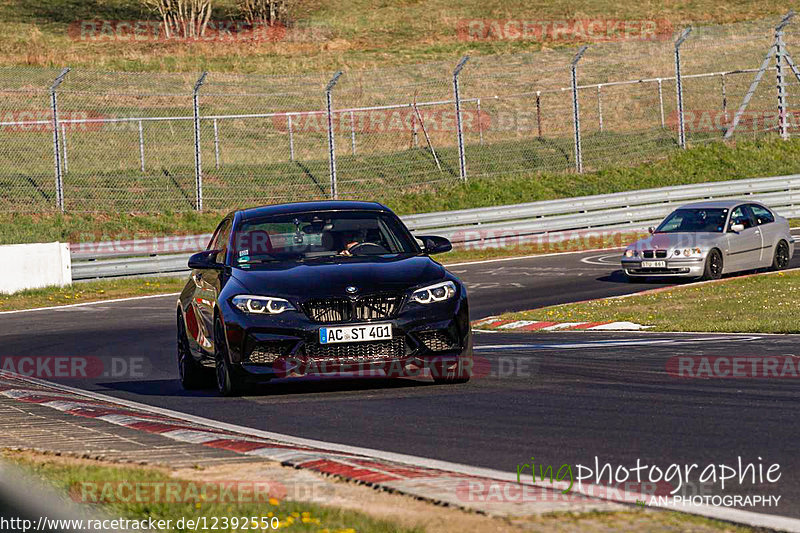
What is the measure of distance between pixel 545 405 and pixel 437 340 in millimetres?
1297

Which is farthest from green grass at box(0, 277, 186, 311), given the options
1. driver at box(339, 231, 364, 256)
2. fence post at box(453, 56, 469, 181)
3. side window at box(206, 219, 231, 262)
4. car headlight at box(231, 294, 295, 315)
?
car headlight at box(231, 294, 295, 315)

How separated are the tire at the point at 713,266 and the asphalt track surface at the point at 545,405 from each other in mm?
6579

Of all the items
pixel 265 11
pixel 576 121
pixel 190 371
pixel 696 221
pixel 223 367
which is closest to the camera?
pixel 223 367

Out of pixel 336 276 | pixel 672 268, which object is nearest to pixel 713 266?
pixel 672 268

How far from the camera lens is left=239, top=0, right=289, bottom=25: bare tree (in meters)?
55.2

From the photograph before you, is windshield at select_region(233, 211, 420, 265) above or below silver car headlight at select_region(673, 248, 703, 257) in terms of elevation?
above

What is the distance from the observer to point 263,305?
9641 mm

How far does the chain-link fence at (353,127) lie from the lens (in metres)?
31.3

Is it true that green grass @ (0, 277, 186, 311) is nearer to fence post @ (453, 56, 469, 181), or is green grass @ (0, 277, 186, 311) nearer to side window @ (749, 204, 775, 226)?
fence post @ (453, 56, 469, 181)

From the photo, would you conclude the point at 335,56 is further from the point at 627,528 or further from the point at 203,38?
the point at 627,528

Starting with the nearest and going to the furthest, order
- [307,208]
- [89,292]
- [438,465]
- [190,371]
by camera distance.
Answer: [438,465]
[307,208]
[190,371]
[89,292]

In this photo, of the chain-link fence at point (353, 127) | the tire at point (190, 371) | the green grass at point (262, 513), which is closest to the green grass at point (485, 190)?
the chain-link fence at point (353, 127)

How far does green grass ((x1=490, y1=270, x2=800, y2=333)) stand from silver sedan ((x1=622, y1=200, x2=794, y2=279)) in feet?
2.29

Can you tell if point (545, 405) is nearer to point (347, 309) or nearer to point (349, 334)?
point (349, 334)
